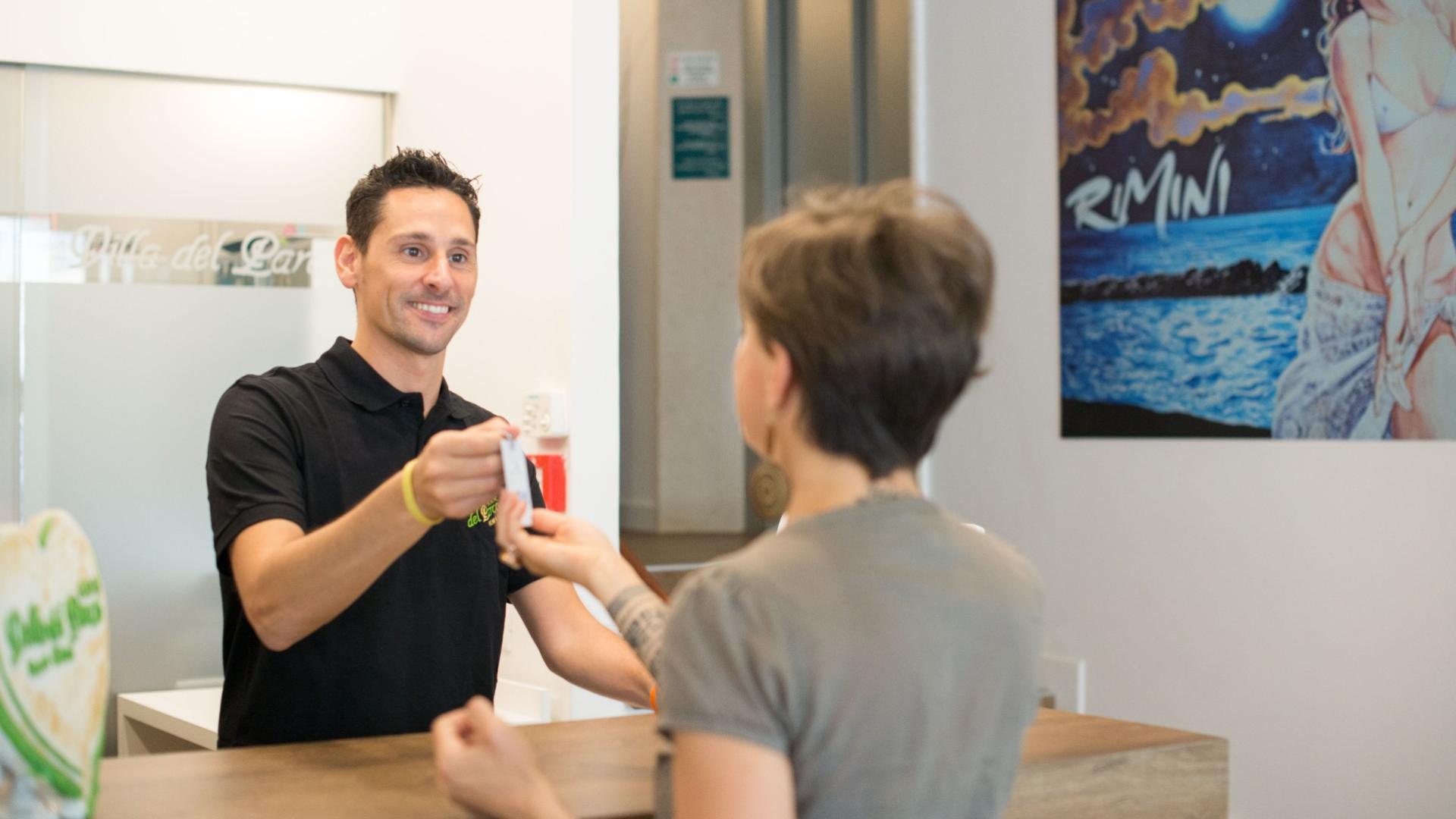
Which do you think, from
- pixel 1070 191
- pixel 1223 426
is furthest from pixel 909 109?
pixel 1223 426

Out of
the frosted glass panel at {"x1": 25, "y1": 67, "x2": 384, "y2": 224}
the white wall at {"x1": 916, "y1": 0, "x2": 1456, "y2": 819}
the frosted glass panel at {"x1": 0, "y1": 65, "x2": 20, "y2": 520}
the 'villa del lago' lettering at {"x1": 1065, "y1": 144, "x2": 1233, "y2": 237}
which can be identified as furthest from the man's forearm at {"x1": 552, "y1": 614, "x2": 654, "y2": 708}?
the frosted glass panel at {"x1": 25, "y1": 67, "x2": 384, "y2": 224}

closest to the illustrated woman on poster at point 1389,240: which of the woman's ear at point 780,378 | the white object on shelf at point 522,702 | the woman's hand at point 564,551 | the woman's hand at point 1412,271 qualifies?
the woman's hand at point 1412,271

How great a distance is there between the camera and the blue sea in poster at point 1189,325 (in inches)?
143

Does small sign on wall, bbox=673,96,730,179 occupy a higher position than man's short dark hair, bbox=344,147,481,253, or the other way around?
small sign on wall, bbox=673,96,730,179

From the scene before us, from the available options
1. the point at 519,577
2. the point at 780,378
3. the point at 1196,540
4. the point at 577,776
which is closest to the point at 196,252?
the point at 519,577

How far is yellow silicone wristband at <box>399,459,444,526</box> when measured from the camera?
166cm

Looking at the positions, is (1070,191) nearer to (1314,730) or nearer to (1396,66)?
(1396,66)

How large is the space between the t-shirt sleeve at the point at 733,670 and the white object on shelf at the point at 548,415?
2.47 meters

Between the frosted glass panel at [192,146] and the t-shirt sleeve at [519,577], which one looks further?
the frosted glass panel at [192,146]

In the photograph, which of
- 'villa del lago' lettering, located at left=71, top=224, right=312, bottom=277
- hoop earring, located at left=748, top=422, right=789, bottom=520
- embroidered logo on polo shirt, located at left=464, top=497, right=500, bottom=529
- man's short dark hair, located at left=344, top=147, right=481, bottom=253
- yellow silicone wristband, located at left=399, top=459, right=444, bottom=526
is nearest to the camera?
yellow silicone wristband, located at left=399, top=459, right=444, bottom=526

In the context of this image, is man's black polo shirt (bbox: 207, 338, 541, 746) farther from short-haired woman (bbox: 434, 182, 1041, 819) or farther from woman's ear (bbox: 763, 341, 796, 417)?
woman's ear (bbox: 763, 341, 796, 417)

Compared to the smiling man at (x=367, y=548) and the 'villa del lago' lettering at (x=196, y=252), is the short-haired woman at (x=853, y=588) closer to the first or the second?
the smiling man at (x=367, y=548)

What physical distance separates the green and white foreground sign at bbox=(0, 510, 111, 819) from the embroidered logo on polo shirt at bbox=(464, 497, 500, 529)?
917mm

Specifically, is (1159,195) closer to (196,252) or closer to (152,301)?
(196,252)
